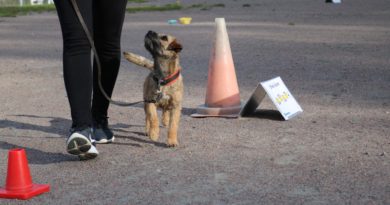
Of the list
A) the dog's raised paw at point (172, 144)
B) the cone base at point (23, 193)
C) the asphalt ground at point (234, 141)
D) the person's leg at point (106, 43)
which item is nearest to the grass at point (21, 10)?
the asphalt ground at point (234, 141)

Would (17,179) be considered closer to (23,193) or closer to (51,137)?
(23,193)

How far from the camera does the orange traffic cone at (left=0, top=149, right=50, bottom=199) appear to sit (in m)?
3.96

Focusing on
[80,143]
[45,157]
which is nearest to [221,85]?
[45,157]

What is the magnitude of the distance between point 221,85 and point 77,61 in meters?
2.25

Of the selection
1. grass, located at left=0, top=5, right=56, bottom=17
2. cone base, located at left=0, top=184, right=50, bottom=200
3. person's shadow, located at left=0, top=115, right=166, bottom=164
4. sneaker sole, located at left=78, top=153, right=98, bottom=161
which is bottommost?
grass, located at left=0, top=5, right=56, bottom=17

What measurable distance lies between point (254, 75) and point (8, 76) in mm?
→ 3257

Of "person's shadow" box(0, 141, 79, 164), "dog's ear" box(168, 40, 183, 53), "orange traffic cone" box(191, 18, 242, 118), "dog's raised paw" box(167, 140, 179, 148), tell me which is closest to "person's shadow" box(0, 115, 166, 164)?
"person's shadow" box(0, 141, 79, 164)

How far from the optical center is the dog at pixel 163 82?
5387 millimetres

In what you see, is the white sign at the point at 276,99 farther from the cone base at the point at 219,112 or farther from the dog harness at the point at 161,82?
the dog harness at the point at 161,82

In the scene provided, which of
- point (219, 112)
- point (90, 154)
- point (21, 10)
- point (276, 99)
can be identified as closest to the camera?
point (90, 154)

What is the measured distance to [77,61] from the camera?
15.8 ft

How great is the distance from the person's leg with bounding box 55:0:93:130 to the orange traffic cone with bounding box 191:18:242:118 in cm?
194

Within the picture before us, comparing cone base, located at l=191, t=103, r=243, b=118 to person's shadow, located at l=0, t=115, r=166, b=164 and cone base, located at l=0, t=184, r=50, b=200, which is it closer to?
person's shadow, located at l=0, t=115, r=166, b=164

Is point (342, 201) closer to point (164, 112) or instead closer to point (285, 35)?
point (164, 112)
